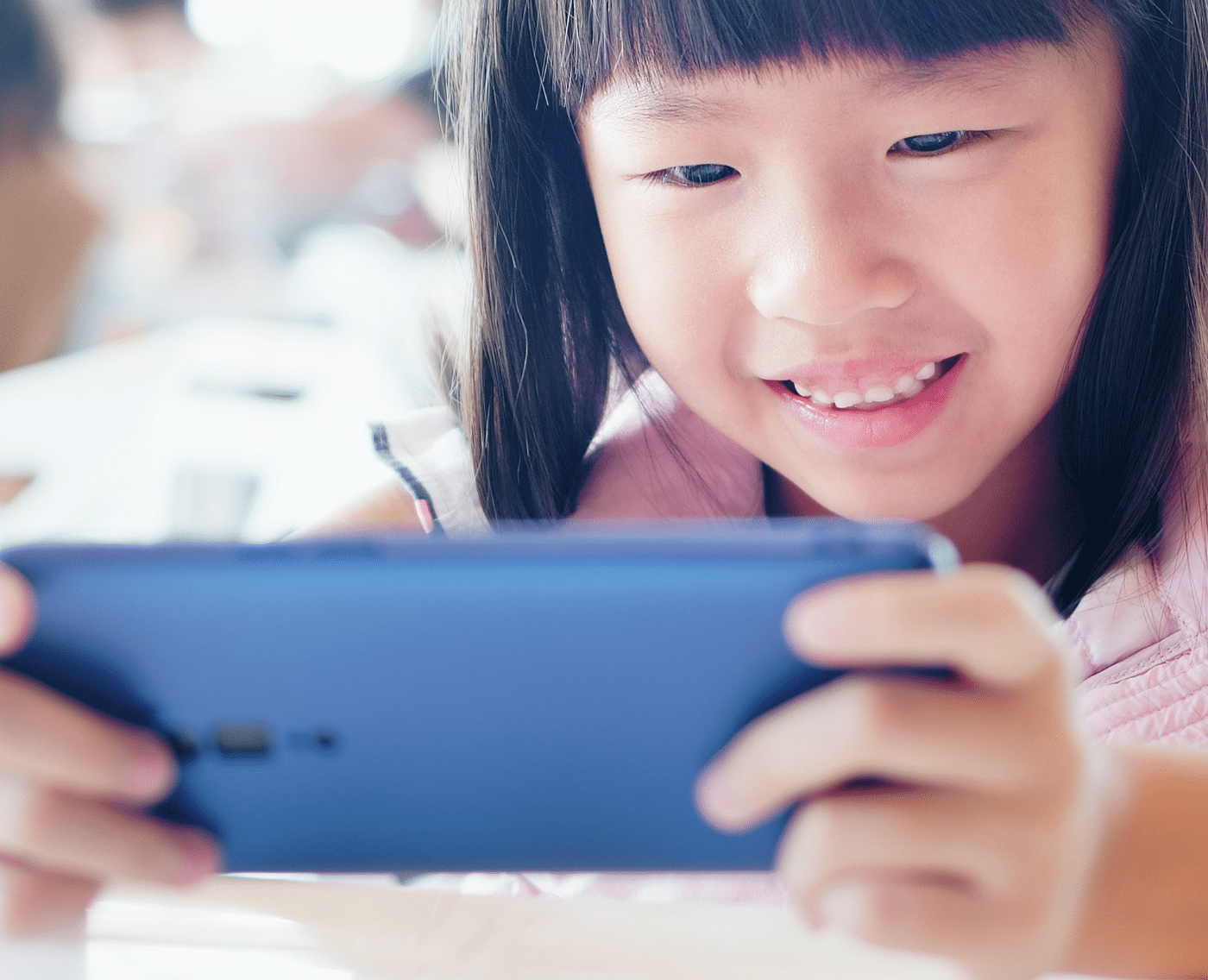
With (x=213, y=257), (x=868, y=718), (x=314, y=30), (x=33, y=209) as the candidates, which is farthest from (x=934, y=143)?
(x=314, y=30)

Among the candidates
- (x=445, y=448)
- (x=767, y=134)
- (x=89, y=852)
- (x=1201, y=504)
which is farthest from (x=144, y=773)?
(x=1201, y=504)

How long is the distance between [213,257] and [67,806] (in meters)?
2.86

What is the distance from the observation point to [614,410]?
3.13ft

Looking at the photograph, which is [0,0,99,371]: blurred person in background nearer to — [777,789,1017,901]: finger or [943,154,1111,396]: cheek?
[943,154,1111,396]: cheek

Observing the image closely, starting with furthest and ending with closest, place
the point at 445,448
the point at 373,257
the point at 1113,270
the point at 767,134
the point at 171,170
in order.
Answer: the point at 171,170, the point at 373,257, the point at 445,448, the point at 1113,270, the point at 767,134

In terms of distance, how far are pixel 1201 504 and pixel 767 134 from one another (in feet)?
1.26

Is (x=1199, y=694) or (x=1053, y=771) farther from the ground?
(x=1053, y=771)

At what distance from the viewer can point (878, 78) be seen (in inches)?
21.9

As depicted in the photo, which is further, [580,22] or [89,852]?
[580,22]

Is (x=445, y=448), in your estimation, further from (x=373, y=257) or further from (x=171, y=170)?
(x=171, y=170)

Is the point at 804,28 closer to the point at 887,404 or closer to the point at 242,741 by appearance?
the point at 887,404

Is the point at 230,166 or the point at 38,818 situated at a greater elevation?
the point at 38,818

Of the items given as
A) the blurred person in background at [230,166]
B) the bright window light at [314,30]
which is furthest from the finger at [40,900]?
the bright window light at [314,30]

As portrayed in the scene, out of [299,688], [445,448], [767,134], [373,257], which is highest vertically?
[767,134]
